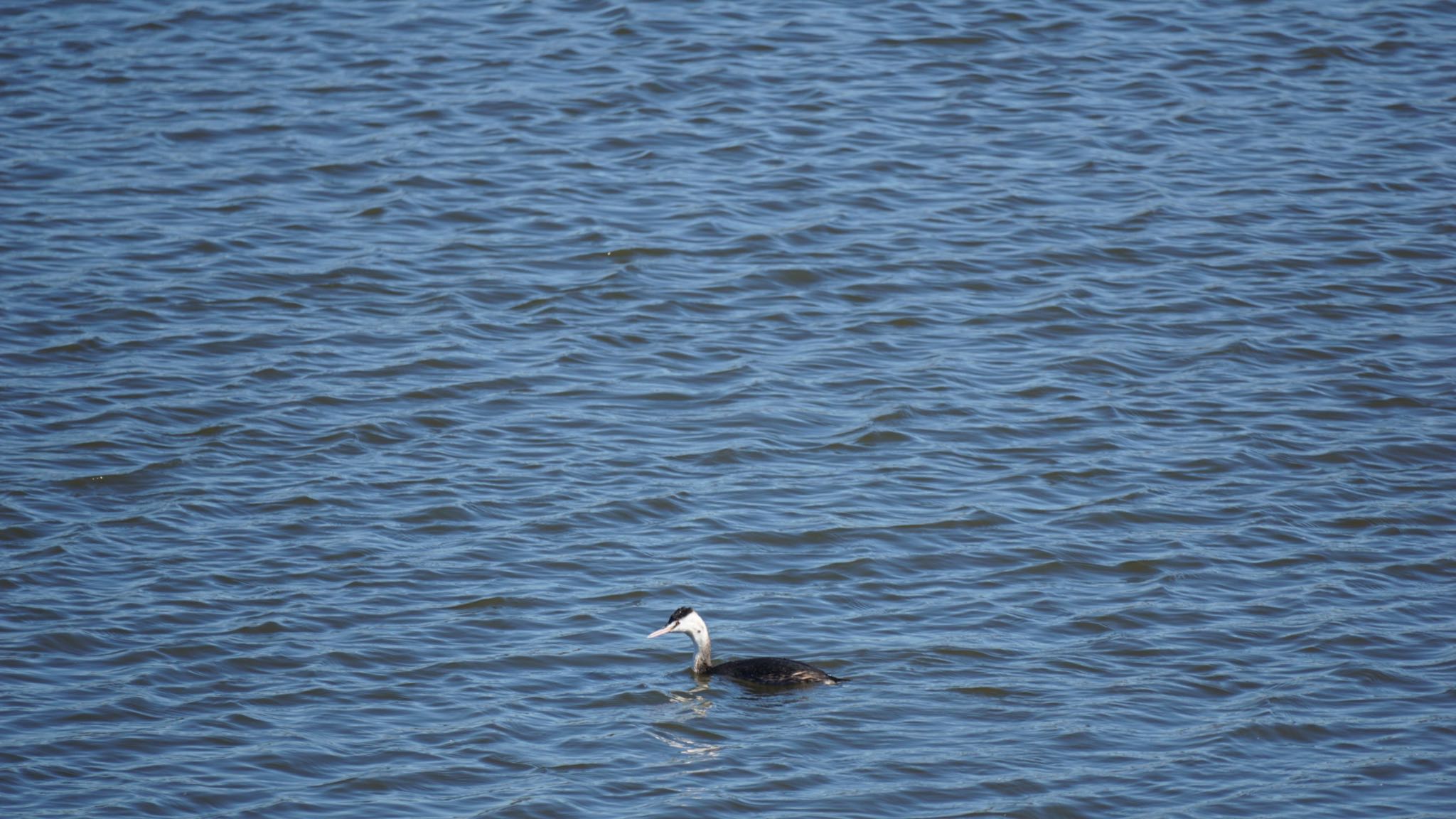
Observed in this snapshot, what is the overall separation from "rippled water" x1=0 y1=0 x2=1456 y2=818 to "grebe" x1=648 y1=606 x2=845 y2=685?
15 cm

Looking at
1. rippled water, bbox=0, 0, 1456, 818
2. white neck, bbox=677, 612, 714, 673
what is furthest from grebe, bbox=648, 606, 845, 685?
rippled water, bbox=0, 0, 1456, 818

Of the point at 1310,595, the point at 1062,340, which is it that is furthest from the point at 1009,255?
the point at 1310,595

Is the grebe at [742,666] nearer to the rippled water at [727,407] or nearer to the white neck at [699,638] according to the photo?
the white neck at [699,638]

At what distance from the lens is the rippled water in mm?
9062

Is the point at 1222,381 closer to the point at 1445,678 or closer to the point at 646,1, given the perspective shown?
the point at 1445,678

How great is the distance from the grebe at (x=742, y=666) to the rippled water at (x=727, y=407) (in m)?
0.15

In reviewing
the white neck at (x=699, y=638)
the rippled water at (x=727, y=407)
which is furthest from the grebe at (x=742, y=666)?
the rippled water at (x=727, y=407)

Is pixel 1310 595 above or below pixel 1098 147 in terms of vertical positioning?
below

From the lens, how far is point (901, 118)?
59.3ft

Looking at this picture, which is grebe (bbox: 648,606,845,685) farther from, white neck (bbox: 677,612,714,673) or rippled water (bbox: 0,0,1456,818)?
rippled water (bbox: 0,0,1456,818)

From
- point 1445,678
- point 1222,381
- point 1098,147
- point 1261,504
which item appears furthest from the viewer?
point 1098,147

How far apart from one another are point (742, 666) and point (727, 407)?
363 centimetres

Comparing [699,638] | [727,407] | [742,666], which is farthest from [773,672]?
[727,407]

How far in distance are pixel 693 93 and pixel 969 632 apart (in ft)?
31.8
